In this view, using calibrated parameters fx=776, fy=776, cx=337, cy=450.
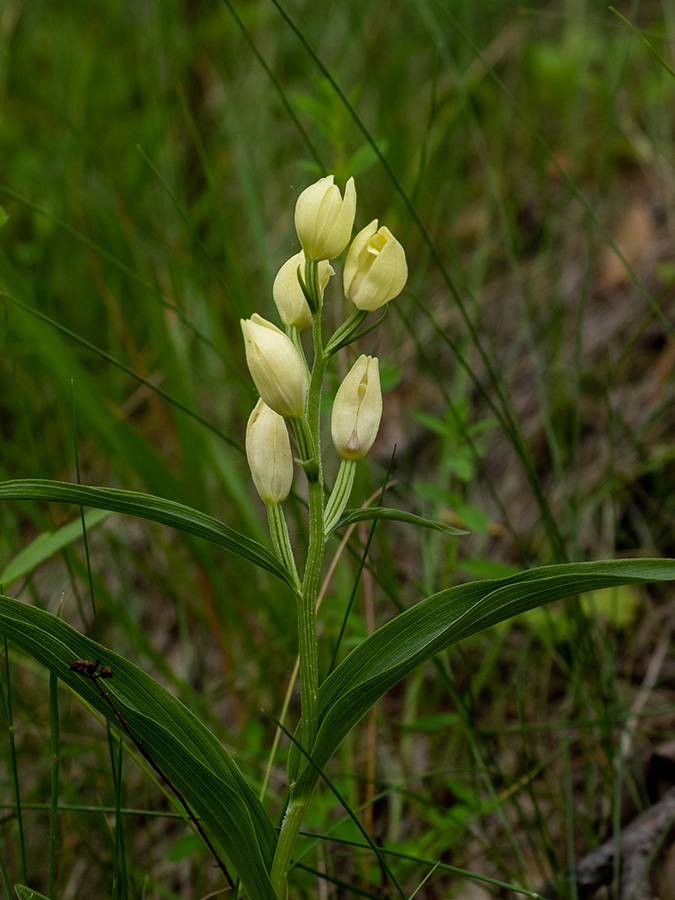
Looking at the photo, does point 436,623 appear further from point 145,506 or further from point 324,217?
point 324,217

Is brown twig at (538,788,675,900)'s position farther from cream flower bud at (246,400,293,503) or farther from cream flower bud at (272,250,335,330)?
cream flower bud at (272,250,335,330)

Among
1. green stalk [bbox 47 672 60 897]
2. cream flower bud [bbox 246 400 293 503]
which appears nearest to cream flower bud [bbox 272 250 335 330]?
cream flower bud [bbox 246 400 293 503]

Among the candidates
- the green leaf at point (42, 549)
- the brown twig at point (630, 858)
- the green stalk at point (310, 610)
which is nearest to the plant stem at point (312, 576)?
the green stalk at point (310, 610)

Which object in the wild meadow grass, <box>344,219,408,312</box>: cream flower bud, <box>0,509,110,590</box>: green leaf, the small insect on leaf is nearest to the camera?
the small insect on leaf

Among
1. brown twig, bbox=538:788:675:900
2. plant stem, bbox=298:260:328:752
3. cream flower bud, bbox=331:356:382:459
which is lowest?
brown twig, bbox=538:788:675:900

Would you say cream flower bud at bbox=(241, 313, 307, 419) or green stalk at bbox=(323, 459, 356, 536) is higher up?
cream flower bud at bbox=(241, 313, 307, 419)

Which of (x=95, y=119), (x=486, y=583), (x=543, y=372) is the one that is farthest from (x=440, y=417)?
(x=95, y=119)

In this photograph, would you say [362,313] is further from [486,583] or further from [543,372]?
[543,372]
